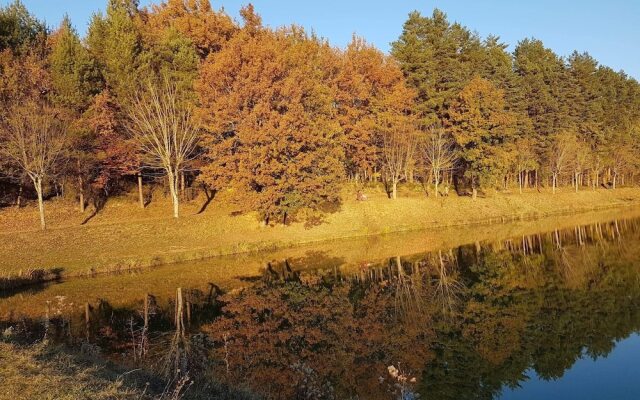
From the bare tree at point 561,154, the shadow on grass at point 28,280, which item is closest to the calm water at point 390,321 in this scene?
the shadow on grass at point 28,280

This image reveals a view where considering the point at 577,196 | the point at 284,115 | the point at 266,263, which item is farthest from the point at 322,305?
the point at 577,196

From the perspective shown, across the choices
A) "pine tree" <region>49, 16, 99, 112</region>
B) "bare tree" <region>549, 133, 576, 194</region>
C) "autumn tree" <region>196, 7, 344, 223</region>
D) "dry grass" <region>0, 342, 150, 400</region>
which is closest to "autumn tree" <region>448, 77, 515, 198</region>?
"bare tree" <region>549, 133, 576, 194</region>

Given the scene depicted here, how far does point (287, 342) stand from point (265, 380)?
339 centimetres

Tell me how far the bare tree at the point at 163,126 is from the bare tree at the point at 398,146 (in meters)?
21.5

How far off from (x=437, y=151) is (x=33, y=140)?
40.9 meters

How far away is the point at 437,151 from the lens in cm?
5712

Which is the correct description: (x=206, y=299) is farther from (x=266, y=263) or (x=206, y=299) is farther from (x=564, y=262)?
(x=564, y=262)

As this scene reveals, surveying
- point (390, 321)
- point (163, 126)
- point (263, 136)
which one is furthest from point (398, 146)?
point (390, 321)

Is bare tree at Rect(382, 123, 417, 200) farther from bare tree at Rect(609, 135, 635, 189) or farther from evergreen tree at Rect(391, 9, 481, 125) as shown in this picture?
bare tree at Rect(609, 135, 635, 189)

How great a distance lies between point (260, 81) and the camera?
4122 cm

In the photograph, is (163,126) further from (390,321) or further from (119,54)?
(390,321)

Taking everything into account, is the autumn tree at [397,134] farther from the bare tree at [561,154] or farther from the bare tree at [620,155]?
the bare tree at [620,155]

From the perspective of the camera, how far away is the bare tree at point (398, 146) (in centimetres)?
5309

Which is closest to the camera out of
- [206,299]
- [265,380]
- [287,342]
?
[265,380]
